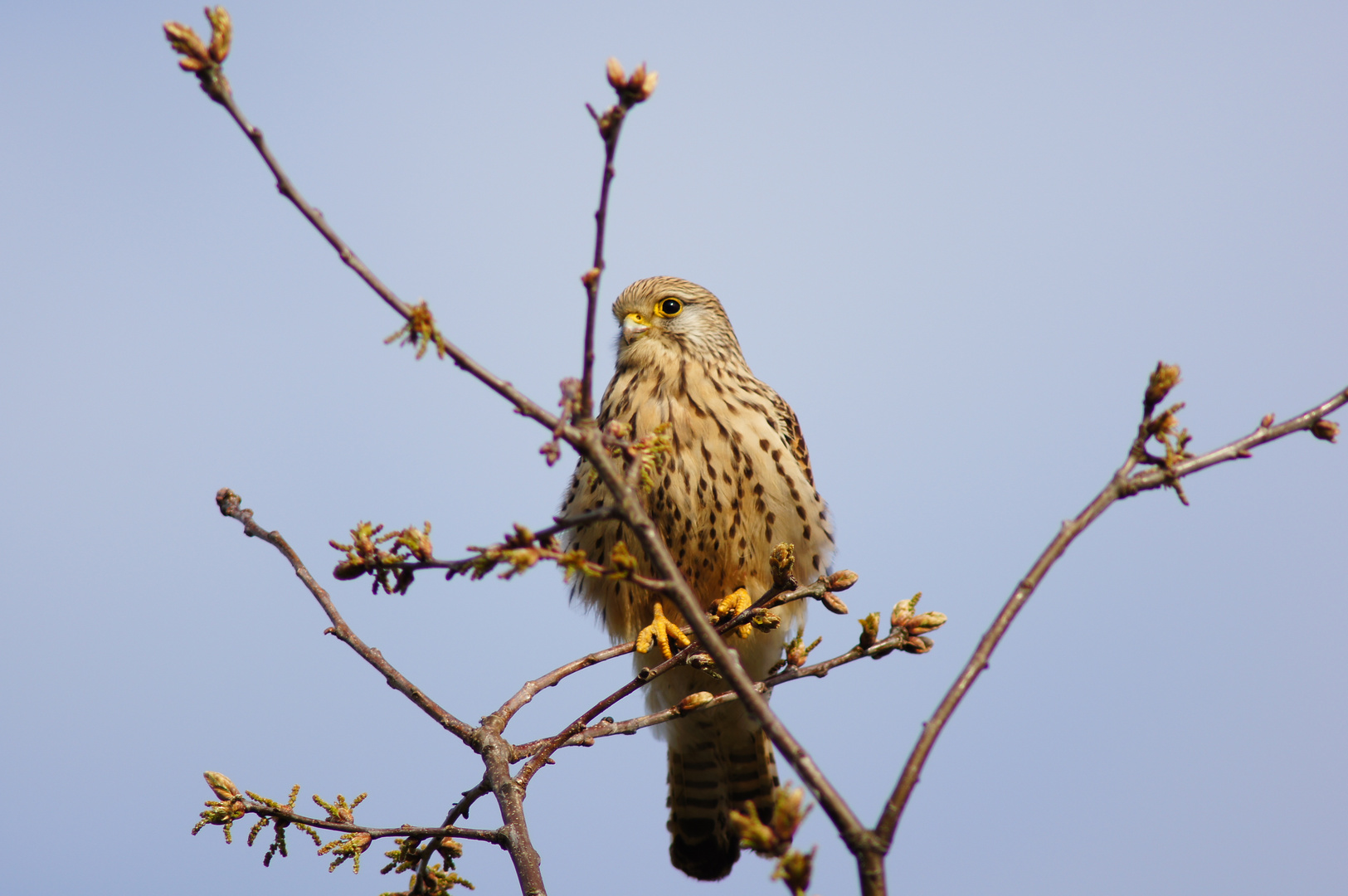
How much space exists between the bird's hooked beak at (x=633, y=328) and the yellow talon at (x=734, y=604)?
1167 millimetres

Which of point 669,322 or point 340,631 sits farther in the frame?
point 669,322

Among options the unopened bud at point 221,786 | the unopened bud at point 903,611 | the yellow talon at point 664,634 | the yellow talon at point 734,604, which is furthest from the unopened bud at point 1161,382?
the unopened bud at point 221,786

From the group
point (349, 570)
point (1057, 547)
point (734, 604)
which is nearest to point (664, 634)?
point (734, 604)

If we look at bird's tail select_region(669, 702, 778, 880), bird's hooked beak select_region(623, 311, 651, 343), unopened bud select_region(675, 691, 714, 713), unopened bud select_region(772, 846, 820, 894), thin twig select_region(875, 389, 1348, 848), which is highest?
bird's hooked beak select_region(623, 311, 651, 343)

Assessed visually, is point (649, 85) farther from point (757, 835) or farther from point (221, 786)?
point (221, 786)

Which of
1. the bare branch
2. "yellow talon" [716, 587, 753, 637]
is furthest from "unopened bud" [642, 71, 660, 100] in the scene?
"yellow talon" [716, 587, 753, 637]

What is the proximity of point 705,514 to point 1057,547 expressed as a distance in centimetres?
212

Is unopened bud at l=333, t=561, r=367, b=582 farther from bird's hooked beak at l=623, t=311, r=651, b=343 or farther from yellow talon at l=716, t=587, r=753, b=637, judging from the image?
bird's hooked beak at l=623, t=311, r=651, b=343

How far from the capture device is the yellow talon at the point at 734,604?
3.17 meters

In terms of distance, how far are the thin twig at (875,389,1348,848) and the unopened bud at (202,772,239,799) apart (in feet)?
5.81

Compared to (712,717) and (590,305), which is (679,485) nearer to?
(712,717)

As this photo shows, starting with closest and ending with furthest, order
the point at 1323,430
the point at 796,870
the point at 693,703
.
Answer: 1. the point at 796,870
2. the point at 1323,430
3. the point at 693,703

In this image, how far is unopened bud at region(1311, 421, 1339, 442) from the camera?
1963mm

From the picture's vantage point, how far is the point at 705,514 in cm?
380
